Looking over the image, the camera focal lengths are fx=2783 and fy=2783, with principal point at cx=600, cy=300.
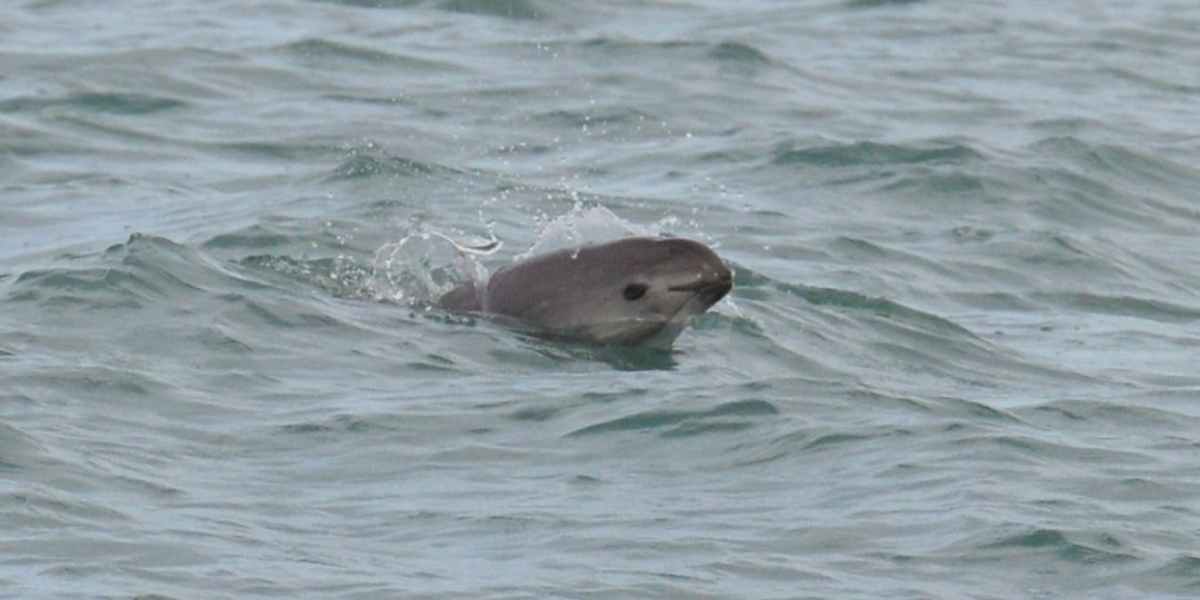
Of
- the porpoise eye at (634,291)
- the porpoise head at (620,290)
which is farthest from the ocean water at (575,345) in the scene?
the porpoise eye at (634,291)

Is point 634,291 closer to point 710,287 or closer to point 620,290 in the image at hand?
point 620,290

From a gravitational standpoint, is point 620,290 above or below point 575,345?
above

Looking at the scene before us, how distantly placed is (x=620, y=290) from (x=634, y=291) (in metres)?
0.06

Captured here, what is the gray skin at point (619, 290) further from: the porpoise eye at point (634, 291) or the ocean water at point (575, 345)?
the ocean water at point (575, 345)

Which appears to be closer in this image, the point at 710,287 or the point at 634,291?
the point at 710,287

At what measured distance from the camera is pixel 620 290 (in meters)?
11.9

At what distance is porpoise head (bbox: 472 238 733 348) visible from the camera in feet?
38.6

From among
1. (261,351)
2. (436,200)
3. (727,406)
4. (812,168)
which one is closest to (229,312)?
(261,351)

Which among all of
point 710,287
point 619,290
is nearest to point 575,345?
point 619,290

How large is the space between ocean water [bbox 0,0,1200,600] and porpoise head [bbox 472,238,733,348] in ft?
0.47

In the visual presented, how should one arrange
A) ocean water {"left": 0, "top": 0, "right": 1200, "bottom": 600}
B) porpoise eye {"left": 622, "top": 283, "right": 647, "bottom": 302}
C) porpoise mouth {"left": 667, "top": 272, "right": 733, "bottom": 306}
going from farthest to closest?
porpoise eye {"left": 622, "top": 283, "right": 647, "bottom": 302} < porpoise mouth {"left": 667, "top": 272, "right": 733, "bottom": 306} < ocean water {"left": 0, "top": 0, "right": 1200, "bottom": 600}

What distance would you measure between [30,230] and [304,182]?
211 centimetres

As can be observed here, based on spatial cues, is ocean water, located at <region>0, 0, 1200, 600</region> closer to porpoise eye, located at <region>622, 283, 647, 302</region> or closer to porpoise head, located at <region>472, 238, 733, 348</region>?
porpoise head, located at <region>472, 238, 733, 348</region>

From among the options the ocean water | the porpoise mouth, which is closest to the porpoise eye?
the porpoise mouth
